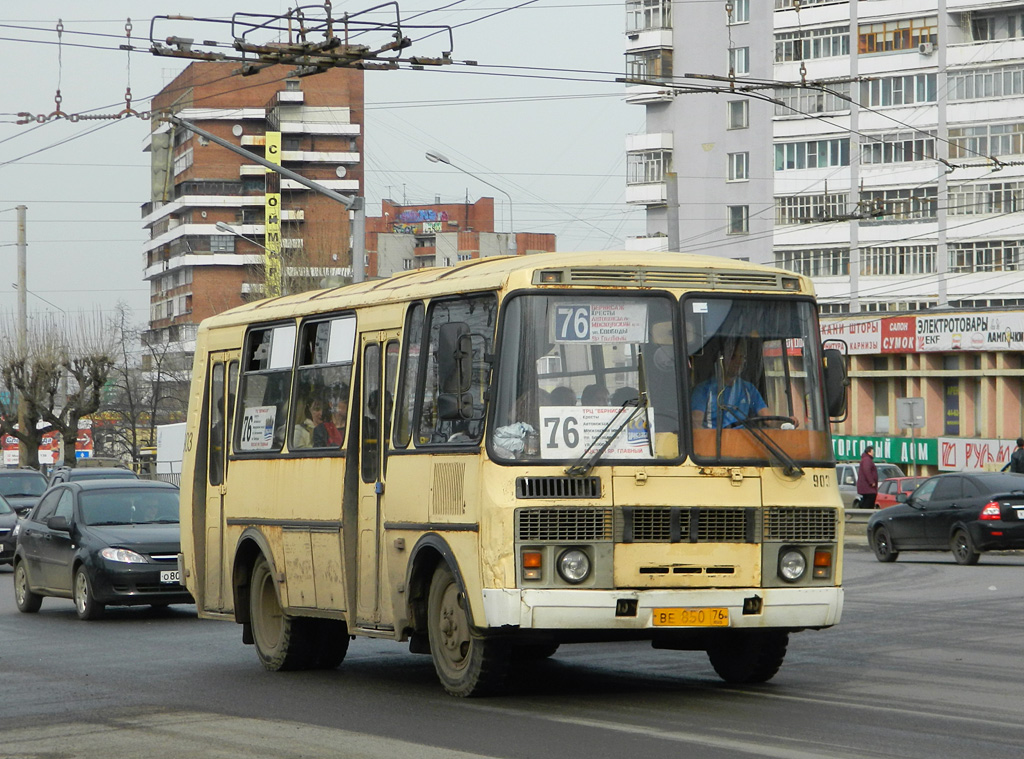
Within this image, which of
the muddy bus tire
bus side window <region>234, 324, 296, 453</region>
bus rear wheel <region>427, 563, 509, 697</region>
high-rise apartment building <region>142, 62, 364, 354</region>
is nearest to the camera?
bus rear wheel <region>427, 563, 509, 697</region>

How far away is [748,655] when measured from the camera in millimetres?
11602

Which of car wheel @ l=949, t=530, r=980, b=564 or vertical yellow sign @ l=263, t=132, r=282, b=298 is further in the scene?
vertical yellow sign @ l=263, t=132, r=282, b=298

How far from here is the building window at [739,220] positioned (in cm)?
8119

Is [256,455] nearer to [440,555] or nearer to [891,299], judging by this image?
[440,555]

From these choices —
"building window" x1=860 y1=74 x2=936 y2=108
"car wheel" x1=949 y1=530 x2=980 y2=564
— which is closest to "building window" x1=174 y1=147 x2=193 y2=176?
"building window" x1=860 y1=74 x2=936 y2=108

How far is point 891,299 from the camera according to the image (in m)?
72.2

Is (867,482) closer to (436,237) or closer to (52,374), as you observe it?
(52,374)

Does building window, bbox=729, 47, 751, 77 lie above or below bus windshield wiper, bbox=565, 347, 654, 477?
above

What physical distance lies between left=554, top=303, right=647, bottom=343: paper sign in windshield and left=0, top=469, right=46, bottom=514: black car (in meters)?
26.1

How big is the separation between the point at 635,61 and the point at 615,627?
75.5 meters

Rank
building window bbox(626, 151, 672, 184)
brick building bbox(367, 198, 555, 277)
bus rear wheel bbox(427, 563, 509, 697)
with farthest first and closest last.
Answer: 1. brick building bbox(367, 198, 555, 277)
2. building window bbox(626, 151, 672, 184)
3. bus rear wheel bbox(427, 563, 509, 697)

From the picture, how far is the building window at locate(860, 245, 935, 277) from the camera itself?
232 feet

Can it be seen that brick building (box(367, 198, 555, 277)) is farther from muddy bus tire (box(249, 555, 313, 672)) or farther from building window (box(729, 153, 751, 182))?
muddy bus tire (box(249, 555, 313, 672))

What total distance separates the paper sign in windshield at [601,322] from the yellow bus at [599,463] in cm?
Result: 1
